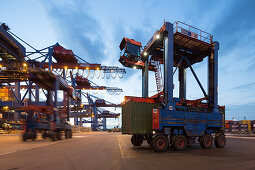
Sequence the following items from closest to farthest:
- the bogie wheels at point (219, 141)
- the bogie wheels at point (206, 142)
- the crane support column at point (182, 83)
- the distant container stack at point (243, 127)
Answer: the bogie wheels at point (206, 142) < the bogie wheels at point (219, 141) < the crane support column at point (182, 83) < the distant container stack at point (243, 127)

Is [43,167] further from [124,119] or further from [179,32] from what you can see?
[179,32]

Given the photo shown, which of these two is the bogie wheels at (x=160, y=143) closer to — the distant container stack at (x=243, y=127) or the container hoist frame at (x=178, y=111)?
the container hoist frame at (x=178, y=111)

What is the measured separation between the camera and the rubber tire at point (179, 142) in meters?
10.5

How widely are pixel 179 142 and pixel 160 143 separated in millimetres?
1413

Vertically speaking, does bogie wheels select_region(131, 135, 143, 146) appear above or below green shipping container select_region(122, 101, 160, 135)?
below

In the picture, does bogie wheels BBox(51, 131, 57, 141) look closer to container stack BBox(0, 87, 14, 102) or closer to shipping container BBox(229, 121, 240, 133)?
shipping container BBox(229, 121, 240, 133)

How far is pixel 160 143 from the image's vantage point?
1031 cm

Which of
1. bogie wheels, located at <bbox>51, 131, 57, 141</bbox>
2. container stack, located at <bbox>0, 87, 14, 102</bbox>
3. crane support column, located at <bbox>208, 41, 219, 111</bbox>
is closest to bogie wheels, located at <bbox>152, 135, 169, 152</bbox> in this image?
crane support column, located at <bbox>208, 41, 219, 111</bbox>

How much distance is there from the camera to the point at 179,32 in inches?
526

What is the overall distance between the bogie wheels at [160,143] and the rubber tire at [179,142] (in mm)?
608

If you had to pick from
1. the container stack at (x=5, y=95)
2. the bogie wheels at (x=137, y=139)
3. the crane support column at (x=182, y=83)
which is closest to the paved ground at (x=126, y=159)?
the bogie wheels at (x=137, y=139)

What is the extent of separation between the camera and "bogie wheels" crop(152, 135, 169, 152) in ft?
32.9

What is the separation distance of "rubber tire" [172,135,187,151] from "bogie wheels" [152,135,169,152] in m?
0.61

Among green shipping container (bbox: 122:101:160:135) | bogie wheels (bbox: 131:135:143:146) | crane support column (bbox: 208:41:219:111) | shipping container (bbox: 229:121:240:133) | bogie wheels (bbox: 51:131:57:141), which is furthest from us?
shipping container (bbox: 229:121:240:133)
